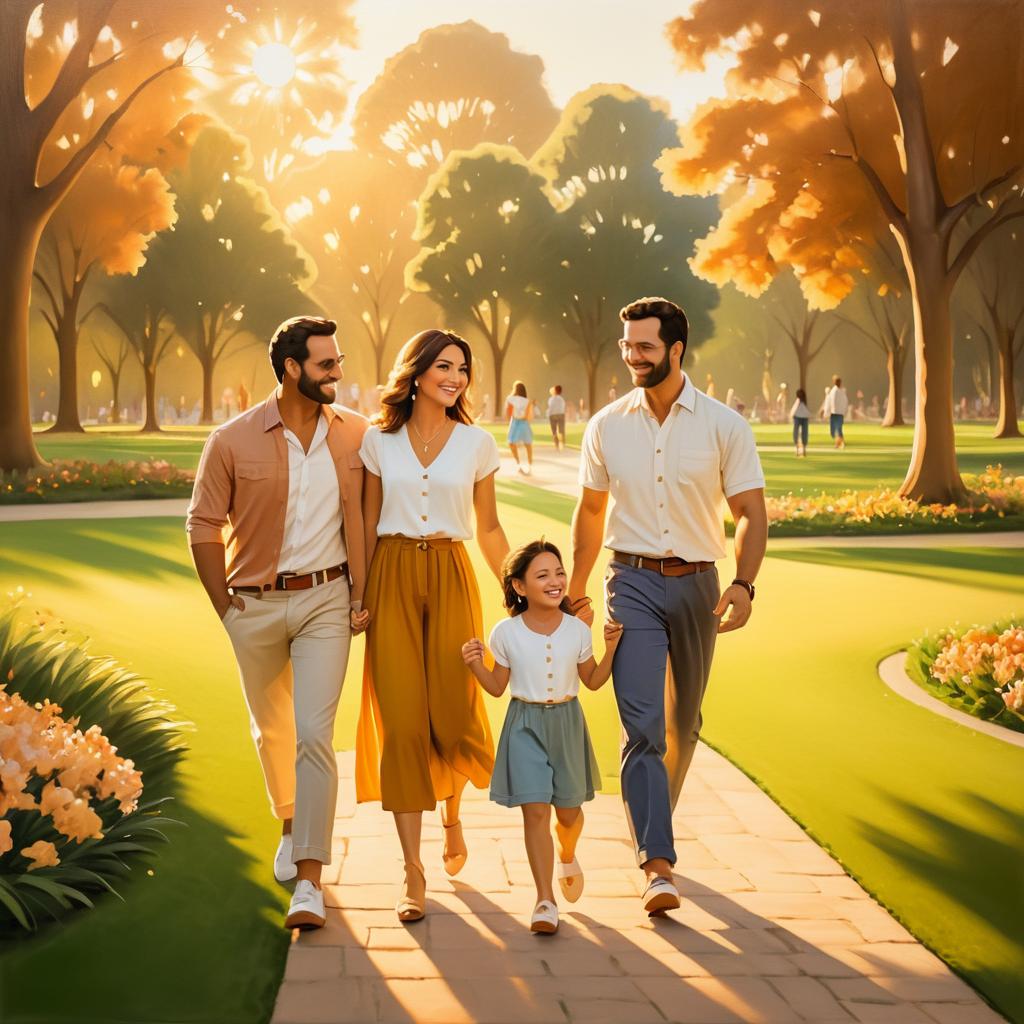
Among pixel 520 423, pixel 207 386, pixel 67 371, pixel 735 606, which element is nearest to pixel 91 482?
pixel 520 423

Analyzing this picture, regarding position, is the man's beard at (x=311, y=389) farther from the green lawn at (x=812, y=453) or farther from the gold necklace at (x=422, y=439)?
the green lawn at (x=812, y=453)

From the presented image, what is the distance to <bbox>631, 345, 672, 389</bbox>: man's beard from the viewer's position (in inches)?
202

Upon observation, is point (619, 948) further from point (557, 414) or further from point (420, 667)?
point (557, 414)

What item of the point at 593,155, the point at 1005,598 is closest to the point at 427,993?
the point at 1005,598

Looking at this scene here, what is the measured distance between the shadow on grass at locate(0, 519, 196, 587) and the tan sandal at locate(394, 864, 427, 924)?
769cm

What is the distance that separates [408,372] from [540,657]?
Result: 115 centimetres

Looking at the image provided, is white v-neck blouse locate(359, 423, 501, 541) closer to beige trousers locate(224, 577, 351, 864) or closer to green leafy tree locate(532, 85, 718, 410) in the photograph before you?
beige trousers locate(224, 577, 351, 864)

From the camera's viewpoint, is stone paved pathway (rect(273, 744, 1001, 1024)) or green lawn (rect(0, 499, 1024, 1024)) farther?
green lawn (rect(0, 499, 1024, 1024))

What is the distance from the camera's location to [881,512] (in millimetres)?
17672

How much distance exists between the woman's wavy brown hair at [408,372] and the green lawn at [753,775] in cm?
183

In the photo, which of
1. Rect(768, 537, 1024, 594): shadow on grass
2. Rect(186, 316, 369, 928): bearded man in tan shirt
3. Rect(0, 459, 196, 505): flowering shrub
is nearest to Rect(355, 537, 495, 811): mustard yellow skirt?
Rect(186, 316, 369, 928): bearded man in tan shirt

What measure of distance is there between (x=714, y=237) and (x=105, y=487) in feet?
32.7

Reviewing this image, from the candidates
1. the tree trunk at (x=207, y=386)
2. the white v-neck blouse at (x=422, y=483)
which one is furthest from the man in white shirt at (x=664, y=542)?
the tree trunk at (x=207, y=386)

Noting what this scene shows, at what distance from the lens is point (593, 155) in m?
45.8
